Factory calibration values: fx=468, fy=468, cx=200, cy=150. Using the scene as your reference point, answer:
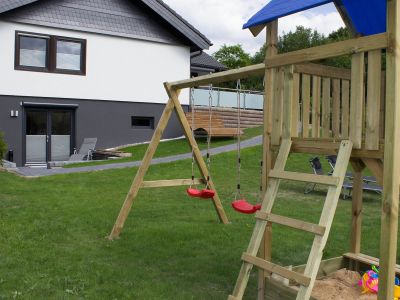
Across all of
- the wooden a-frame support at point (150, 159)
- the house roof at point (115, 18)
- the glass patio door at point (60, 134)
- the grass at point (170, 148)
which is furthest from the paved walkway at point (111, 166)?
the wooden a-frame support at point (150, 159)

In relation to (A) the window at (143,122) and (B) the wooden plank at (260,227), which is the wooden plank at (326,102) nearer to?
(B) the wooden plank at (260,227)

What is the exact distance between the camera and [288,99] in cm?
Answer: 437

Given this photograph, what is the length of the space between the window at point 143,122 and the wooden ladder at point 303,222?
17.4m

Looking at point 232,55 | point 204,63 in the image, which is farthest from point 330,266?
point 232,55

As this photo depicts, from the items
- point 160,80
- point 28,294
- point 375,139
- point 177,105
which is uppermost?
point 160,80

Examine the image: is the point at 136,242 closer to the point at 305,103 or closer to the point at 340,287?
the point at 340,287

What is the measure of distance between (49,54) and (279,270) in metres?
17.0

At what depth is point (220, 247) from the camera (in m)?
6.32

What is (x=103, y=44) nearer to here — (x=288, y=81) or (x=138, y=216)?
(x=138, y=216)

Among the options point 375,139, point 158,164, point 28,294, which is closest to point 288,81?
point 375,139

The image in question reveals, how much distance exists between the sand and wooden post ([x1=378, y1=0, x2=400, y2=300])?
2.63 ft

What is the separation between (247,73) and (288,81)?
3.59ft

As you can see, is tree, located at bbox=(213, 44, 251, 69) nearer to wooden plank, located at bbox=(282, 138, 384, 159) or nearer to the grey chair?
the grey chair

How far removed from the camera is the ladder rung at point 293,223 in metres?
3.65
